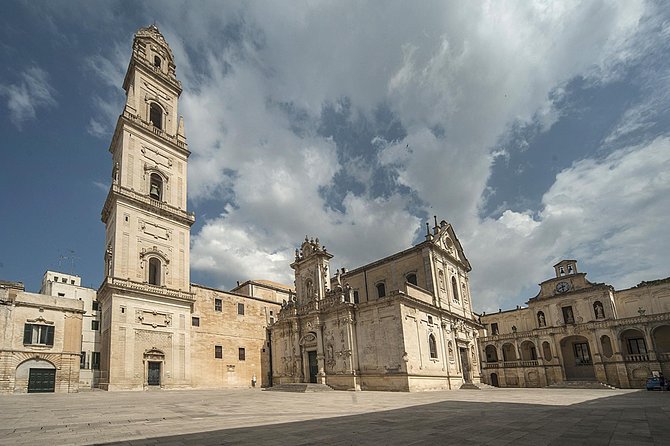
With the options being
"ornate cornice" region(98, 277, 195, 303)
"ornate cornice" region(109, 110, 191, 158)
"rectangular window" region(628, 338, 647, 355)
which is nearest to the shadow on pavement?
"ornate cornice" region(98, 277, 195, 303)

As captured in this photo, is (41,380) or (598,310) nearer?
(41,380)

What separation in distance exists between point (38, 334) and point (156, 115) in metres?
21.4

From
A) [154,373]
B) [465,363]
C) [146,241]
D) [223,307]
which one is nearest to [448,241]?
[465,363]

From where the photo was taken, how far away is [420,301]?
31.4 m

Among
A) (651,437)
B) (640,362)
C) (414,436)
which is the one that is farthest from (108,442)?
(640,362)

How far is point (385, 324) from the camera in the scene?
29.7 m

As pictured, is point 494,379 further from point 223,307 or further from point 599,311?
point 223,307

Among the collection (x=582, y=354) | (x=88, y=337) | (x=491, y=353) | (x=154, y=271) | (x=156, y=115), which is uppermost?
(x=156, y=115)

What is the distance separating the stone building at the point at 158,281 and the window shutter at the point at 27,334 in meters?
4.37

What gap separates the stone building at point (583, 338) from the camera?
1437 inches

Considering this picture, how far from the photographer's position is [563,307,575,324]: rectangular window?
44.1 m

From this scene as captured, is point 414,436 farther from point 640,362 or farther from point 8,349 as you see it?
point 640,362

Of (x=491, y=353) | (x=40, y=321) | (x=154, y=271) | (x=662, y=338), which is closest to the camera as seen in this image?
(x=40, y=321)

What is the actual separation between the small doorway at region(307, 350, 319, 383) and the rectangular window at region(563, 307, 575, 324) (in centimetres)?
2939
